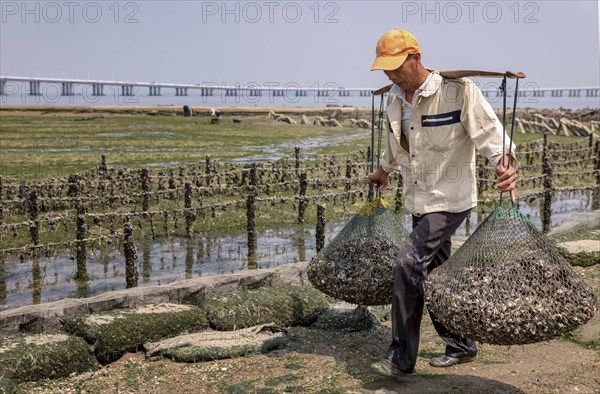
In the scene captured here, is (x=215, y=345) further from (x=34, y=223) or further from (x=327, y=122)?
(x=327, y=122)

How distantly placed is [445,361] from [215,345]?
1.69m

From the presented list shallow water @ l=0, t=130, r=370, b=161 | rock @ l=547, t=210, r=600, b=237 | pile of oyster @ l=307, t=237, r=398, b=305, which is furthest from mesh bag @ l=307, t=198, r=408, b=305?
shallow water @ l=0, t=130, r=370, b=161

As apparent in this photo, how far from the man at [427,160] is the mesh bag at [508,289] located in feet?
0.81

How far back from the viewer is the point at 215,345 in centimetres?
534

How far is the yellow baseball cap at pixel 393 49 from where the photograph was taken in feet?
14.1

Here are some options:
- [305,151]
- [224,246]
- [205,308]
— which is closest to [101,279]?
[224,246]

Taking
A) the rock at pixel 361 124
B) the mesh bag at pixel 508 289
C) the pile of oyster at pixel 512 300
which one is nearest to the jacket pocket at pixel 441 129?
the mesh bag at pixel 508 289

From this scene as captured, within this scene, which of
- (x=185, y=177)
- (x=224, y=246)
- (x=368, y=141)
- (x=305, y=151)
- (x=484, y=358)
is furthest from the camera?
(x=368, y=141)

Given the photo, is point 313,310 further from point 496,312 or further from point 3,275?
point 3,275

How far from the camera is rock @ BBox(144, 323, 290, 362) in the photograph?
525 centimetres

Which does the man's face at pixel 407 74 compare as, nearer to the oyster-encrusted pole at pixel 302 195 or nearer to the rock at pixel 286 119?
the oyster-encrusted pole at pixel 302 195

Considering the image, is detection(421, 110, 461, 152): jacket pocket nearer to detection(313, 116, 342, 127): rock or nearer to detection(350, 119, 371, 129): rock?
detection(350, 119, 371, 129): rock

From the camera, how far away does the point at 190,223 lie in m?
12.5

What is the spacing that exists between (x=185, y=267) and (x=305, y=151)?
1996cm
